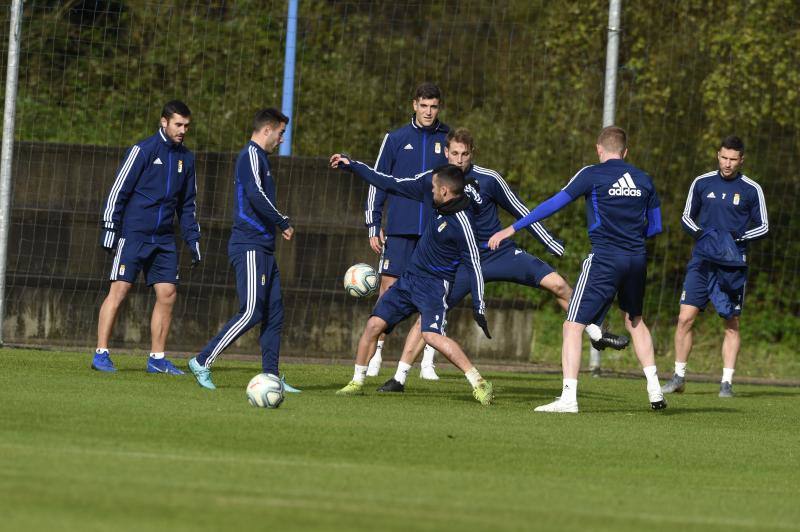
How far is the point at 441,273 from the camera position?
1120 centimetres

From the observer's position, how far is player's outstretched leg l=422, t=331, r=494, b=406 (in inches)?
429

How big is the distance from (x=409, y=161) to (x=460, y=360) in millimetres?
2755

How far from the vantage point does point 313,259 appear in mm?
17141

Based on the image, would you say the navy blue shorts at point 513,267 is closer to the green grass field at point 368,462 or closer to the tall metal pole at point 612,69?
the green grass field at point 368,462

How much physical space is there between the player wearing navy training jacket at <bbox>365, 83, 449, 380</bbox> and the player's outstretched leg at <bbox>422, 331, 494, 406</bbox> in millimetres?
2066

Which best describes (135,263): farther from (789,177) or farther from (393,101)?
(789,177)

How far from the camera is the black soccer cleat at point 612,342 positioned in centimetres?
1145

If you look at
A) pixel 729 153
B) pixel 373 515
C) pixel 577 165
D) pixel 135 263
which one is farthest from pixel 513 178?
pixel 373 515

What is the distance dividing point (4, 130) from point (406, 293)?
21.0 ft

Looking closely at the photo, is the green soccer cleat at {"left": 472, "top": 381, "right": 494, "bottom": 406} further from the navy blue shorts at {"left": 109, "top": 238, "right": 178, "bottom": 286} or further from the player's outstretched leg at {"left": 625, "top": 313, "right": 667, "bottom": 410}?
the navy blue shorts at {"left": 109, "top": 238, "right": 178, "bottom": 286}

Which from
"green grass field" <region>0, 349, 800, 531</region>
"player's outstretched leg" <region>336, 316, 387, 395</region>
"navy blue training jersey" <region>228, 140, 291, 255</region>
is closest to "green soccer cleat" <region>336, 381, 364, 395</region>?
"player's outstretched leg" <region>336, 316, 387, 395</region>

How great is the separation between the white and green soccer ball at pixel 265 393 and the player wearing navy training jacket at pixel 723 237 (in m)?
5.20

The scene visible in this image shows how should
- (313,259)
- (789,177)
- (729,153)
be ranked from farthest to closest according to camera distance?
(789,177) → (313,259) → (729,153)

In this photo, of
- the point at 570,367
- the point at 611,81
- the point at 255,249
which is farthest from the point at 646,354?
the point at 611,81
